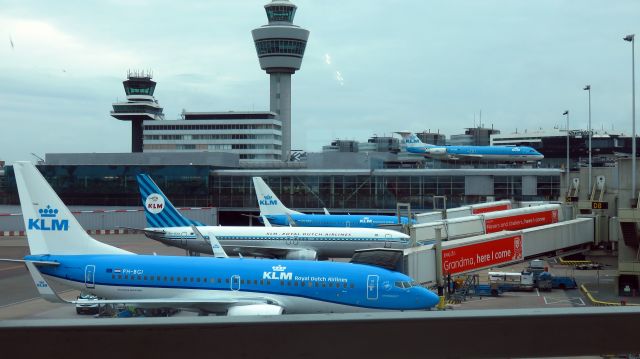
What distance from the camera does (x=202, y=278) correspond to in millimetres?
24578

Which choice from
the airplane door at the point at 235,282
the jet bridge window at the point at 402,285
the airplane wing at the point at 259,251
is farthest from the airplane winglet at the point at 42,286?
the airplane wing at the point at 259,251

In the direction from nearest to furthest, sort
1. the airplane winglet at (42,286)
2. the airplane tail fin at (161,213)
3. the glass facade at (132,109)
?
the airplane winglet at (42,286) < the airplane tail fin at (161,213) < the glass facade at (132,109)

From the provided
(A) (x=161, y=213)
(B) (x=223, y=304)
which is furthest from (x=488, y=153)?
(B) (x=223, y=304)

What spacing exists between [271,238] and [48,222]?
21819 mm

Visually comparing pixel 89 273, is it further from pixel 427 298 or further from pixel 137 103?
pixel 137 103

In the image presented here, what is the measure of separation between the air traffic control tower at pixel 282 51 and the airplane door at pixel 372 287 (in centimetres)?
13377

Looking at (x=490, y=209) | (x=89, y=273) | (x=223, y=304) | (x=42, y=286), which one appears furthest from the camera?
(x=490, y=209)

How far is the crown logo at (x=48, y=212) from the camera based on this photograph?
23.9m

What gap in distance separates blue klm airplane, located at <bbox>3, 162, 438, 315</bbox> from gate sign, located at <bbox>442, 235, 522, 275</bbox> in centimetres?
156

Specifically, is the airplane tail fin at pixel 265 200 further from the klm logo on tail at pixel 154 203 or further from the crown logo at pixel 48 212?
the crown logo at pixel 48 212

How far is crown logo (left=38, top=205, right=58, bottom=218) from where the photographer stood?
23.9 meters

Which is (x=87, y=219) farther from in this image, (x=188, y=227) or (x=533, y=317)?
(x=533, y=317)

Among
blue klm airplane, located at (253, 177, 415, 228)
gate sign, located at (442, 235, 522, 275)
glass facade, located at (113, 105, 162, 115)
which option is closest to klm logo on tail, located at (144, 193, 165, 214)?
blue klm airplane, located at (253, 177, 415, 228)

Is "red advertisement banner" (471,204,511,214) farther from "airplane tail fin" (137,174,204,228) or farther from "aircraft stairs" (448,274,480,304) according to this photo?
"airplane tail fin" (137,174,204,228)
